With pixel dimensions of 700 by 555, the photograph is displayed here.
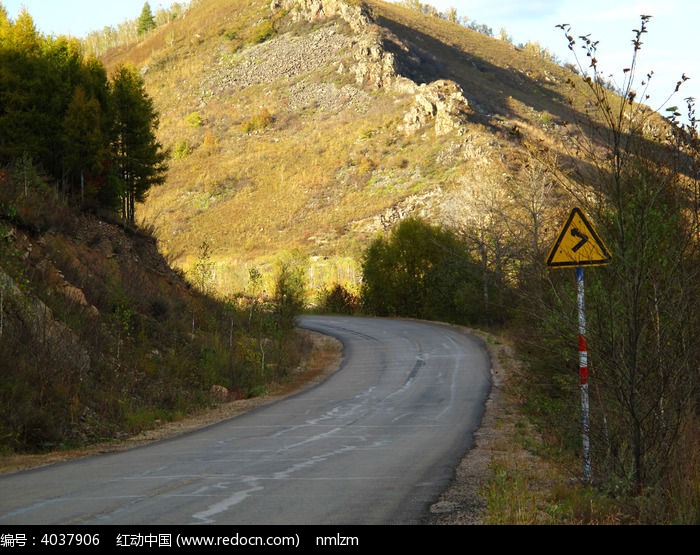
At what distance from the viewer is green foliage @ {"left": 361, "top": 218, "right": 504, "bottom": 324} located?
42.5m

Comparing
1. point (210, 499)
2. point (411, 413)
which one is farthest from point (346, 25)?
point (210, 499)

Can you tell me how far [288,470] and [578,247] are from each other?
194 inches

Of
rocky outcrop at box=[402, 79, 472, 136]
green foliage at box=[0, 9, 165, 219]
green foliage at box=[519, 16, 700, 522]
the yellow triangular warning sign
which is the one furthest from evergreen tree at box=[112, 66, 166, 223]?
rocky outcrop at box=[402, 79, 472, 136]

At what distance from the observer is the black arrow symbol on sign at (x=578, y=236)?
814cm

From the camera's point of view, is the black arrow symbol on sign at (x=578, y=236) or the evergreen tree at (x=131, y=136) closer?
the black arrow symbol on sign at (x=578, y=236)

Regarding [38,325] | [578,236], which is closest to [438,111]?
[38,325]

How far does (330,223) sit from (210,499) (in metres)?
59.6

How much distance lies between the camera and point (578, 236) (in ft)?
27.0

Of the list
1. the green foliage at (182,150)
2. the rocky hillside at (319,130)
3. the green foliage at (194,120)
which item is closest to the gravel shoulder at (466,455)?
the rocky hillside at (319,130)

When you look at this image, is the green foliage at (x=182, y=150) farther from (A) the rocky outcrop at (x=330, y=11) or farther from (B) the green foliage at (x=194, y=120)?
(A) the rocky outcrop at (x=330, y=11)

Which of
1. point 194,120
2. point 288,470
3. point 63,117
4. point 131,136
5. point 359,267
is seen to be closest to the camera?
point 288,470

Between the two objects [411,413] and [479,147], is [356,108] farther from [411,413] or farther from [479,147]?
[411,413]

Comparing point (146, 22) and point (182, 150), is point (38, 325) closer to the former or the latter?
point (182, 150)

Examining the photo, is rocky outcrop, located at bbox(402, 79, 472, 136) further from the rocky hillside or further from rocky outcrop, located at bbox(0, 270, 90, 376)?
rocky outcrop, located at bbox(0, 270, 90, 376)
